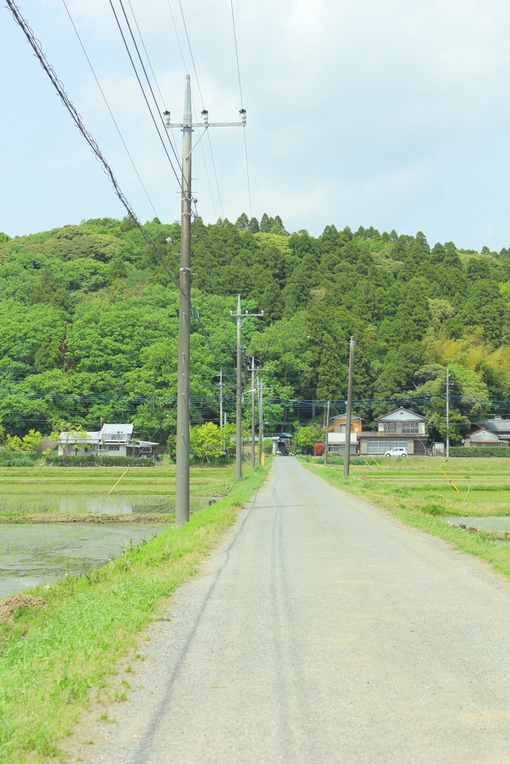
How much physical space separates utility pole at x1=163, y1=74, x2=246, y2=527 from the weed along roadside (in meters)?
4.26

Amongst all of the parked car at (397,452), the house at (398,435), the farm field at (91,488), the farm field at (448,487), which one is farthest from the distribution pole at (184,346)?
the house at (398,435)

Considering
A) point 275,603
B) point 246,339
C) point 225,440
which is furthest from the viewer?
point 246,339

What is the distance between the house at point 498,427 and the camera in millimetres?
88062

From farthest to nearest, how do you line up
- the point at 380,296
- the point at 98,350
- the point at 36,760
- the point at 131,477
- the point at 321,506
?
the point at 380,296
the point at 98,350
the point at 131,477
the point at 321,506
the point at 36,760

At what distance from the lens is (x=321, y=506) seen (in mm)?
22531

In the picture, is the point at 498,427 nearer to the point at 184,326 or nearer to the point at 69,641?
the point at 184,326

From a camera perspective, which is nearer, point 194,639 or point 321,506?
point 194,639

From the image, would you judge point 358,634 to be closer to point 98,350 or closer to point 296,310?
point 98,350

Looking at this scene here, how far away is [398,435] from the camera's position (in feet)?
287

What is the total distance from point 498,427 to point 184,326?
78.7m

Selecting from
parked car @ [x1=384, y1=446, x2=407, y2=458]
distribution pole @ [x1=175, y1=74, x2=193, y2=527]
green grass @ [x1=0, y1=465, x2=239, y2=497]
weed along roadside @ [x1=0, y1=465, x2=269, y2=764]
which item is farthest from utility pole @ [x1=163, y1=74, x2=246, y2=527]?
parked car @ [x1=384, y1=446, x2=407, y2=458]

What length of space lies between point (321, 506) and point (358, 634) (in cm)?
1610

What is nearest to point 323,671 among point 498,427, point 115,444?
point 115,444

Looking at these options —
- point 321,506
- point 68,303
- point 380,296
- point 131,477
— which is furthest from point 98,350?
point 321,506
